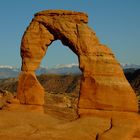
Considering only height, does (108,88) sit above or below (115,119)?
above

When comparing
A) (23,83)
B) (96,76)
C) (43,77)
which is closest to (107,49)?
(96,76)

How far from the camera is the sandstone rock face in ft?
90.3

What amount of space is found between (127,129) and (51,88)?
149m

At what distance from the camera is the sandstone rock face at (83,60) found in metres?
27.5

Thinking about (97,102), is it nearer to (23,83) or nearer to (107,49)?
(107,49)

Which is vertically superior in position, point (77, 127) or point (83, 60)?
point (83, 60)

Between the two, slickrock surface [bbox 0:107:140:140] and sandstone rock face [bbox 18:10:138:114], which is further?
sandstone rock face [bbox 18:10:138:114]

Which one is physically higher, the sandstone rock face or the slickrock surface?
the sandstone rock face

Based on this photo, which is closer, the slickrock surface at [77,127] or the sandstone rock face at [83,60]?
the slickrock surface at [77,127]

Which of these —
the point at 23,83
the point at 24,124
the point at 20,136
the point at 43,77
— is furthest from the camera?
the point at 43,77

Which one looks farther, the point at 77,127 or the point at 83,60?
the point at 83,60

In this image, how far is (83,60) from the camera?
28375 mm

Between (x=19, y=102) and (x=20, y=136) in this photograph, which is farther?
(x=19, y=102)

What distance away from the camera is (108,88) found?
90.5ft
